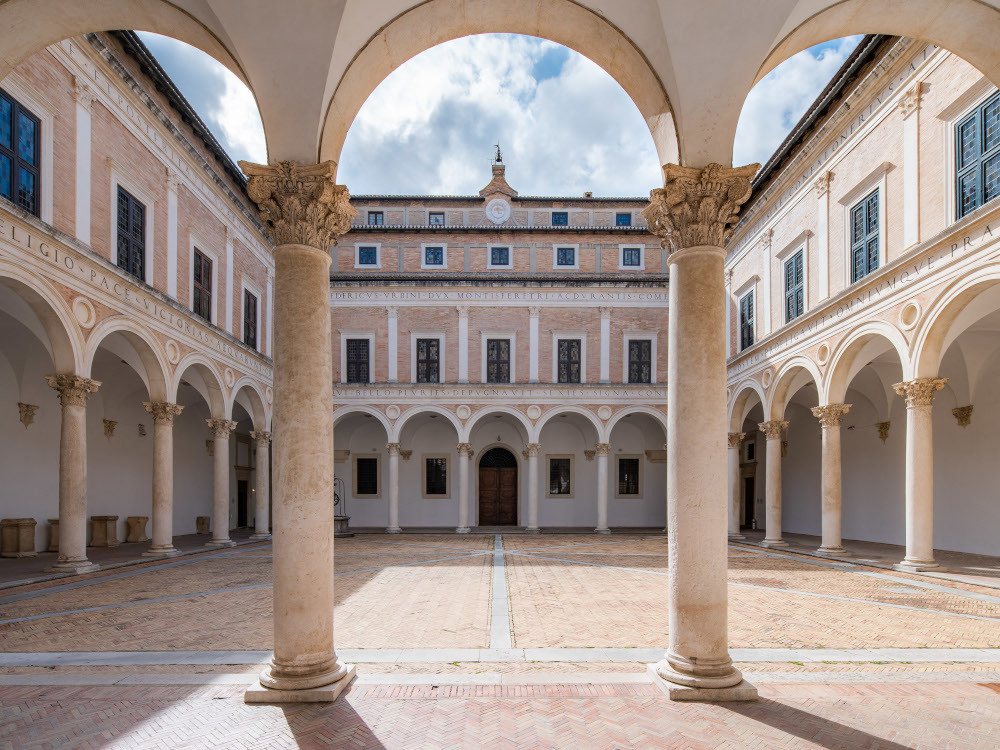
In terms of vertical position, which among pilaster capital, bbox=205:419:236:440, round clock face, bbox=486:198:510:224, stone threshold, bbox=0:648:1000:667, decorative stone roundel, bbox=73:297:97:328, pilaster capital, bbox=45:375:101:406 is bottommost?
stone threshold, bbox=0:648:1000:667

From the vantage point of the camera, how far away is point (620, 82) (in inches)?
249

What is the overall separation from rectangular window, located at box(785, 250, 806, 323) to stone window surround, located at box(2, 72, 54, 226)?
19.3 meters

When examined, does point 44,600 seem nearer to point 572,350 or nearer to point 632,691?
point 632,691

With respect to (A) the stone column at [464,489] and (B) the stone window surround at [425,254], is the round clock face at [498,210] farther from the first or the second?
(A) the stone column at [464,489]

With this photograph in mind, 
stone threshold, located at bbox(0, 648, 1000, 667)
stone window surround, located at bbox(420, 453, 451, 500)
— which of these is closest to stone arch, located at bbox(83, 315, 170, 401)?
stone threshold, located at bbox(0, 648, 1000, 667)

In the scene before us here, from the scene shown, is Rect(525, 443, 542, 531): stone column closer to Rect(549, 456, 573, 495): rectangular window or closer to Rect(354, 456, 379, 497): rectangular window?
Rect(549, 456, 573, 495): rectangular window

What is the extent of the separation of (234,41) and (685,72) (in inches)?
153

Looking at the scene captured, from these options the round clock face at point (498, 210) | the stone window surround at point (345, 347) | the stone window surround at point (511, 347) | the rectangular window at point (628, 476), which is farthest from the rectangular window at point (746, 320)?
the stone window surround at point (345, 347)

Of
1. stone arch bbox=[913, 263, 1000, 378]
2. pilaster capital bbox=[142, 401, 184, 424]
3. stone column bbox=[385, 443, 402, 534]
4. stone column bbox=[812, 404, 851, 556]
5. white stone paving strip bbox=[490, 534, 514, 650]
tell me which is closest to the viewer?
white stone paving strip bbox=[490, 534, 514, 650]

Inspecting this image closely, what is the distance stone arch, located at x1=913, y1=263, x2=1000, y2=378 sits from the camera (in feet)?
39.8

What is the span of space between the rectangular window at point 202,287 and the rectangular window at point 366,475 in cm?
1153

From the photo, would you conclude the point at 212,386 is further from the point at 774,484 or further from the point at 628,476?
the point at 628,476

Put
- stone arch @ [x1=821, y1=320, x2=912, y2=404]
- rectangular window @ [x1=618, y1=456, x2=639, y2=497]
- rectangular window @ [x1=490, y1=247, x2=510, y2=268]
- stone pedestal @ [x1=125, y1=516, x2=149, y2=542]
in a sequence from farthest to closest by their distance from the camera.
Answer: rectangular window @ [x1=618, y1=456, x2=639, y2=497]
rectangular window @ [x1=490, y1=247, x2=510, y2=268]
stone pedestal @ [x1=125, y1=516, x2=149, y2=542]
stone arch @ [x1=821, y1=320, x2=912, y2=404]

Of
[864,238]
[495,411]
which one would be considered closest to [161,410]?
[495,411]
